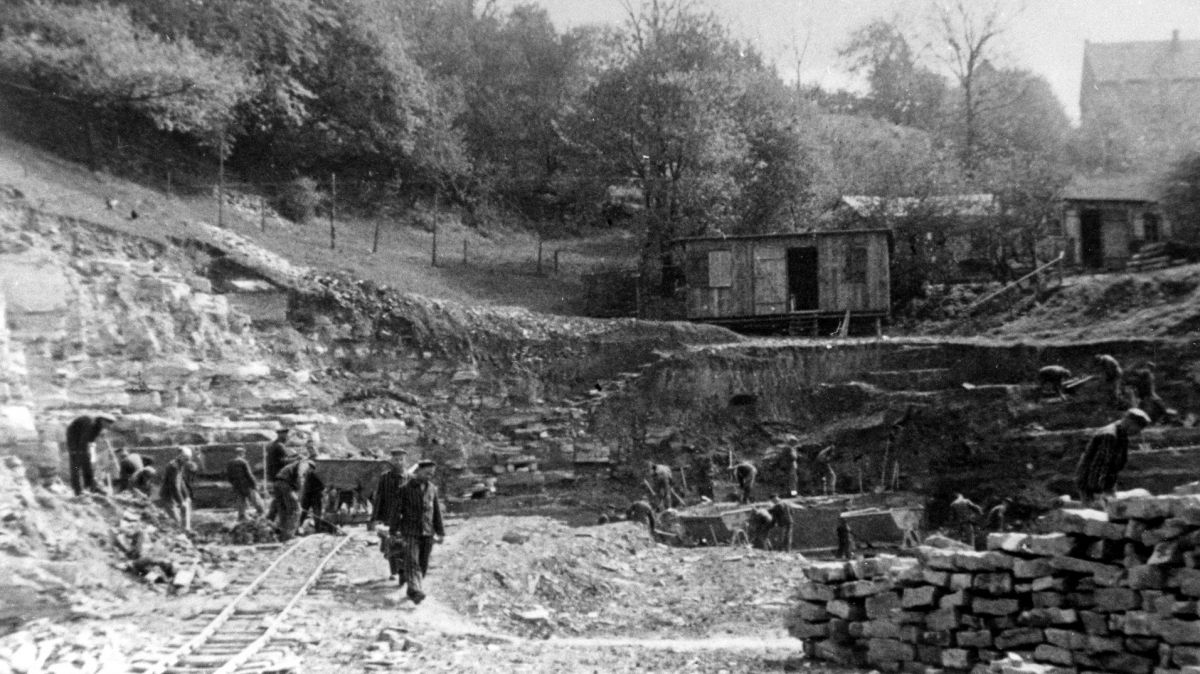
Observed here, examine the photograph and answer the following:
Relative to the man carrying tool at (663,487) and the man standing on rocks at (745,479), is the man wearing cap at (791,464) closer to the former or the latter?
the man standing on rocks at (745,479)

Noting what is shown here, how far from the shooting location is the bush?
3938 centimetres

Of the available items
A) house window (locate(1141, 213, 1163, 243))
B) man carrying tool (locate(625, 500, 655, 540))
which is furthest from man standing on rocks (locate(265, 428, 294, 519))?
house window (locate(1141, 213, 1163, 243))

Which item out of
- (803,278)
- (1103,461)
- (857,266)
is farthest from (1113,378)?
(1103,461)

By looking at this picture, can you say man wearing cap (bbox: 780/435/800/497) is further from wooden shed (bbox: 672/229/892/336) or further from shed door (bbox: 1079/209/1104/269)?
shed door (bbox: 1079/209/1104/269)

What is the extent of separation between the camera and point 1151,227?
129ft

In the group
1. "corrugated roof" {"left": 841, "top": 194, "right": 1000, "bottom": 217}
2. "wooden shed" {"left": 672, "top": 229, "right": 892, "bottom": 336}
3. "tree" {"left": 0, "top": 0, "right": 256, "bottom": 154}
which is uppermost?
"tree" {"left": 0, "top": 0, "right": 256, "bottom": 154}

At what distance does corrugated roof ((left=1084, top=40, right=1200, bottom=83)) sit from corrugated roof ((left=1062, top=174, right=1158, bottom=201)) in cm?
2015

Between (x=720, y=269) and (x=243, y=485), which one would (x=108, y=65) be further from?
(x=243, y=485)

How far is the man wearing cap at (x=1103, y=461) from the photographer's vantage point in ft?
41.2

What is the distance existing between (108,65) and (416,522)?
22536 millimetres

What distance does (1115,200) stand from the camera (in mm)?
39469

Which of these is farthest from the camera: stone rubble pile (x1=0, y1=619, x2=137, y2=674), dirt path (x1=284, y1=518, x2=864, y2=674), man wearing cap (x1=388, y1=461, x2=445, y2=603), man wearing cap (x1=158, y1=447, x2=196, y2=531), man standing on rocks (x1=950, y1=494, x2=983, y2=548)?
man standing on rocks (x1=950, y1=494, x2=983, y2=548)

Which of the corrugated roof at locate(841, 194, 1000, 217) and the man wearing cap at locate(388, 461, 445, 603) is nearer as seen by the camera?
the man wearing cap at locate(388, 461, 445, 603)

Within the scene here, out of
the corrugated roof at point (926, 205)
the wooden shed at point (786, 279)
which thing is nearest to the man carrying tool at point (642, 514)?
the wooden shed at point (786, 279)
